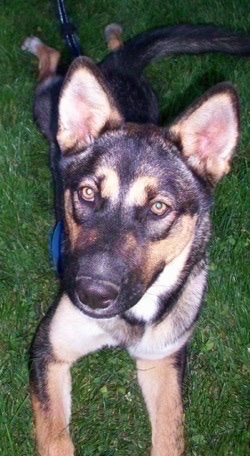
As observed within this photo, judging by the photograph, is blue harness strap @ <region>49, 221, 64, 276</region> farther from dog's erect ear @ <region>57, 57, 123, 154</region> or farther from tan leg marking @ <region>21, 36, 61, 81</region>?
tan leg marking @ <region>21, 36, 61, 81</region>

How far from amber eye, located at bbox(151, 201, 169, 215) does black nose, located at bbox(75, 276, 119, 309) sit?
1.22ft

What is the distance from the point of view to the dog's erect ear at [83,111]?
10.6ft

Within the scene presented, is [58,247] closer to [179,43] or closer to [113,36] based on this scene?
[179,43]

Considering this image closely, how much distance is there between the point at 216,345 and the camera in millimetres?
4000

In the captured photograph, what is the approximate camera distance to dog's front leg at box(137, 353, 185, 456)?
3545 mm

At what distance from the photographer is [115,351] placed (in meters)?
3.99

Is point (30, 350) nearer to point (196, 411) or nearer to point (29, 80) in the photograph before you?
point (196, 411)

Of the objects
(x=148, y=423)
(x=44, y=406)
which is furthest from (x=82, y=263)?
(x=148, y=423)

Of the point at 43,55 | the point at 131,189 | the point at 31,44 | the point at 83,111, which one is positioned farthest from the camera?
the point at 31,44

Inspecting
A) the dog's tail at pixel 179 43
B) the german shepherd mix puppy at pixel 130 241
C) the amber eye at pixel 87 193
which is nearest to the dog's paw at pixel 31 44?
the dog's tail at pixel 179 43

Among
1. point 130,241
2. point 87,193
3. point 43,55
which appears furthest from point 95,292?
point 43,55

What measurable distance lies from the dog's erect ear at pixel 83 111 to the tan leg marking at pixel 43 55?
195cm

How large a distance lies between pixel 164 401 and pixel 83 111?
1435 mm

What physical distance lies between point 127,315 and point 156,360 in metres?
0.32
